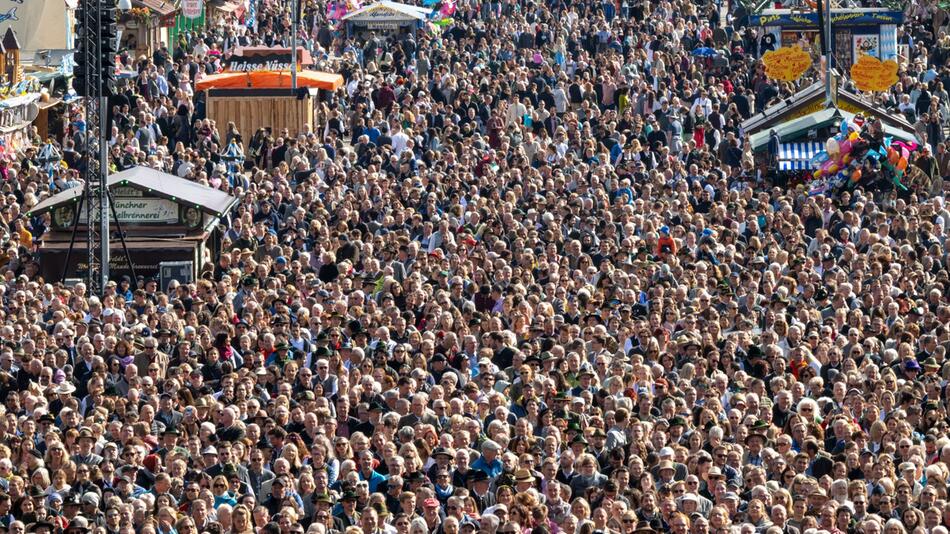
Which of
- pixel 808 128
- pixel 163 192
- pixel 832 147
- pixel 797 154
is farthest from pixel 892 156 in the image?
pixel 163 192

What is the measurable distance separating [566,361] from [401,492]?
403 cm

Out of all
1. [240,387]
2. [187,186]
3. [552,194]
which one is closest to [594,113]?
[552,194]

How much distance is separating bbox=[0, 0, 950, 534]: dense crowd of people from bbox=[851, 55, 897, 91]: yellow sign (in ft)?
3.60

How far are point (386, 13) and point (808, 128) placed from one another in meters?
18.8

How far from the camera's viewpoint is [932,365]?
859 inches

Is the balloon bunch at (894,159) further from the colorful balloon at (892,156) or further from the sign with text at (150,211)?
the sign with text at (150,211)

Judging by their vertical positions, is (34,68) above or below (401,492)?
above

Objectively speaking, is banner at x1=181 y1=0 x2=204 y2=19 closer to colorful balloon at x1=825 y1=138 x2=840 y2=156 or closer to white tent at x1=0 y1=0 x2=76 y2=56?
white tent at x1=0 y1=0 x2=76 y2=56

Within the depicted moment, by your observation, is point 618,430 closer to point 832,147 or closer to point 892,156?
point 892,156

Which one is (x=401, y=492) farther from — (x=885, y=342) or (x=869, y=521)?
(x=885, y=342)

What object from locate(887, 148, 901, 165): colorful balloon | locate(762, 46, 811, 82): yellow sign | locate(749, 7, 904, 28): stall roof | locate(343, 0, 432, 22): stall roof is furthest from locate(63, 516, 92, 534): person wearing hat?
locate(343, 0, 432, 22): stall roof

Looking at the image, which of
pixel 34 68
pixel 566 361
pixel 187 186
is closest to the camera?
pixel 566 361

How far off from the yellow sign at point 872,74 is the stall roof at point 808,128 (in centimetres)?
185

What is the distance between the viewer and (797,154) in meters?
35.4
